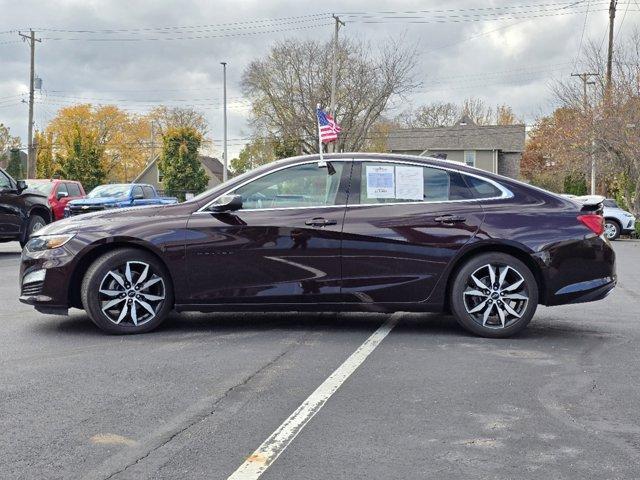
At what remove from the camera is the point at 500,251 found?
632 cm

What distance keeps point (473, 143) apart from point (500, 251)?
63235 millimetres

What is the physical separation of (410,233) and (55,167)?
6371 cm

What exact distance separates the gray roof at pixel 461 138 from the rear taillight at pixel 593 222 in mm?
61838

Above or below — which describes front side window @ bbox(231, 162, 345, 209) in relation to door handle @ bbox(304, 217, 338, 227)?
above

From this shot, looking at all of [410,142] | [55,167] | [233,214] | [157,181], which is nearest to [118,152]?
[157,181]

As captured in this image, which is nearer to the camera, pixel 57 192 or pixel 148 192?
pixel 57 192

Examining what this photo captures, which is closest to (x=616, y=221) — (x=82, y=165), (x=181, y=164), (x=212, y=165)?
(x=82, y=165)

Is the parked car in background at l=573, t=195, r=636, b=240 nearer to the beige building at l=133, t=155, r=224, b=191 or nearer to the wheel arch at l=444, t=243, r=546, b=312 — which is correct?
the wheel arch at l=444, t=243, r=546, b=312

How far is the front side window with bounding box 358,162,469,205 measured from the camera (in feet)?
21.1

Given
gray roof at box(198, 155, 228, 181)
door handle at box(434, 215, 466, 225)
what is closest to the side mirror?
door handle at box(434, 215, 466, 225)

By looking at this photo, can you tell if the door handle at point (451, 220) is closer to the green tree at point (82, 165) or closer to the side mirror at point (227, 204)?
the side mirror at point (227, 204)

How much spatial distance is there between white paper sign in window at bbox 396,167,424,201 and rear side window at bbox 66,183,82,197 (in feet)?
61.8

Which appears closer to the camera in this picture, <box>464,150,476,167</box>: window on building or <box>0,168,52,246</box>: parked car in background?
<box>0,168,52,246</box>: parked car in background

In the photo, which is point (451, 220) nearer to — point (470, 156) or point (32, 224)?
point (32, 224)
